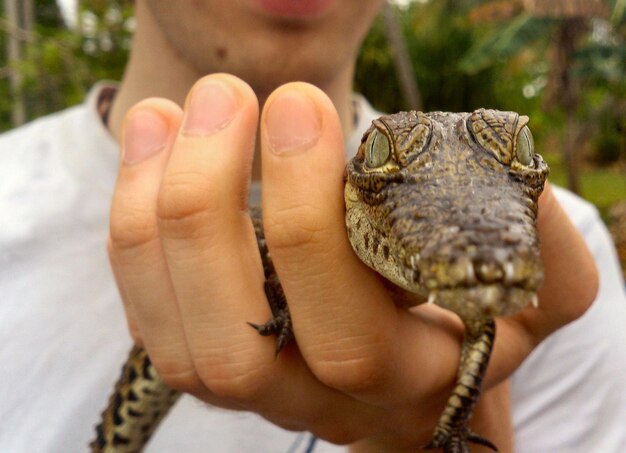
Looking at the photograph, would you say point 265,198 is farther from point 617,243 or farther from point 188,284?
point 617,243

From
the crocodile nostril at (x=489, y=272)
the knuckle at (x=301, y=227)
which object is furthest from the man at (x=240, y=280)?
the crocodile nostril at (x=489, y=272)

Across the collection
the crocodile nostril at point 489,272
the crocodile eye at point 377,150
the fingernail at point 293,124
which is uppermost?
the crocodile nostril at point 489,272

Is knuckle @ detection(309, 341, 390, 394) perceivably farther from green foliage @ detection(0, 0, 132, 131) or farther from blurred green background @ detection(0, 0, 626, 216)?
blurred green background @ detection(0, 0, 626, 216)

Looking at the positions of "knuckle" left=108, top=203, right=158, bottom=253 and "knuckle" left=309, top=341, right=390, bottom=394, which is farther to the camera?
"knuckle" left=108, top=203, right=158, bottom=253

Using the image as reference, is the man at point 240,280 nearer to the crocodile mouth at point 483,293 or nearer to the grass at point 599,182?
the crocodile mouth at point 483,293

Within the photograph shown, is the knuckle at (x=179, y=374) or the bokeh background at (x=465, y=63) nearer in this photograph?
the knuckle at (x=179, y=374)

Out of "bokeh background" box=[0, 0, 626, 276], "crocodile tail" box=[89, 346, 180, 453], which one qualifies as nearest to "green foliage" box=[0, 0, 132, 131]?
"bokeh background" box=[0, 0, 626, 276]

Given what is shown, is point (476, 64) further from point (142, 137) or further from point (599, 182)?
point (142, 137)
